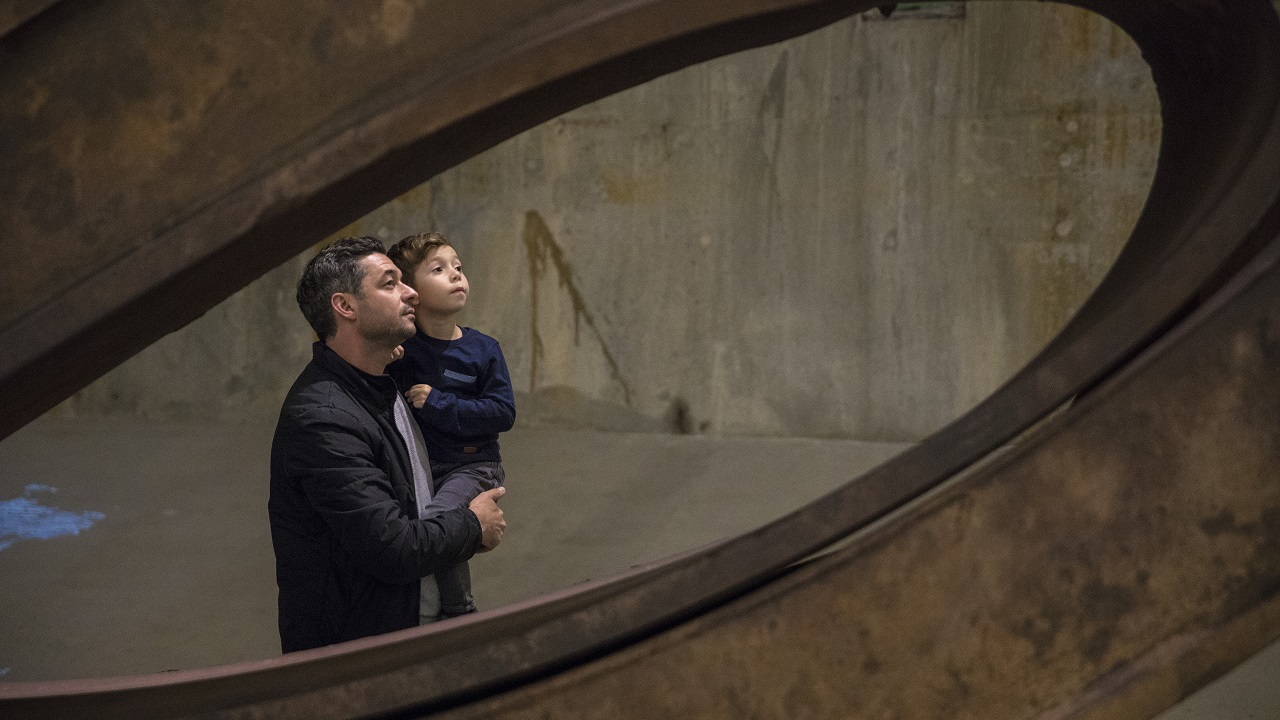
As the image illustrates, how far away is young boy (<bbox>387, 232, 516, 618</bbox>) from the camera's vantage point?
346 centimetres

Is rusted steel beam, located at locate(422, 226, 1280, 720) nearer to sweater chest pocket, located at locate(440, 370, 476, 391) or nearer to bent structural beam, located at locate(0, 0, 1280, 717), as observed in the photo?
bent structural beam, located at locate(0, 0, 1280, 717)

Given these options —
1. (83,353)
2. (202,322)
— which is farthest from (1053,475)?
(202,322)

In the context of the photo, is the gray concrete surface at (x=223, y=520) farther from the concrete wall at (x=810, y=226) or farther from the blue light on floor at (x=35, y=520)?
the concrete wall at (x=810, y=226)

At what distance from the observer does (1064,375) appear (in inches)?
83.5

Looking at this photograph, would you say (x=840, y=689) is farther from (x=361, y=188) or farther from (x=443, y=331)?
(x=443, y=331)

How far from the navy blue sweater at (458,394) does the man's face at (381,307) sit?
56 centimetres

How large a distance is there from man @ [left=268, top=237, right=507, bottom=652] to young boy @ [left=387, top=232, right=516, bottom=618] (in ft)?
1.31

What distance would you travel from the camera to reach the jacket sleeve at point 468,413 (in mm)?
3447

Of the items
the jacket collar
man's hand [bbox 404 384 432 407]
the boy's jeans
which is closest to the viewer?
the jacket collar

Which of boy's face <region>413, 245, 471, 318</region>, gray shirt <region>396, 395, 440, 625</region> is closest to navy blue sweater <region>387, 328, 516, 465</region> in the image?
boy's face <region>413, 245, 471, 318</region>

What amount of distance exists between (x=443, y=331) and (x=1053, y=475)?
2040 mm

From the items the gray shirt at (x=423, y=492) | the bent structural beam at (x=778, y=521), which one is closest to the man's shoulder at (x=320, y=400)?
the gray shirt at (x=423, y=492)

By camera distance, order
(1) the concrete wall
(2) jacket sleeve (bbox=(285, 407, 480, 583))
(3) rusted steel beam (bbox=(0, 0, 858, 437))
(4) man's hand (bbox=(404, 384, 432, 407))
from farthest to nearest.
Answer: (1) the concrete wall
(4) man's hand (bbox=(404, 384, 432, 407))
(2) jacket sleeve (bbox=(285, 407, 480, 583))
(3) rusted steel beam (bbox=(0, 0, 858, 437))

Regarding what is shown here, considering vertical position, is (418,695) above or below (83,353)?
below
